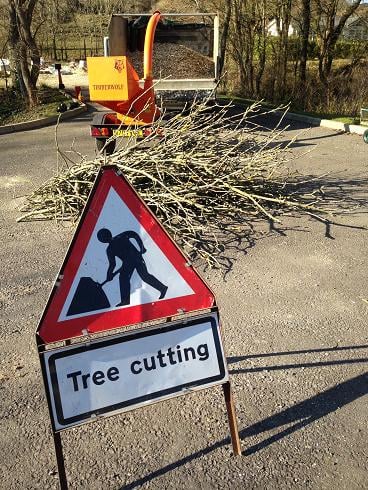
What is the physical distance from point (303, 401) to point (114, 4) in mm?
30264

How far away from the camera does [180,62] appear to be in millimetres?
12758

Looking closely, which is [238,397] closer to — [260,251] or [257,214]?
[260,251]

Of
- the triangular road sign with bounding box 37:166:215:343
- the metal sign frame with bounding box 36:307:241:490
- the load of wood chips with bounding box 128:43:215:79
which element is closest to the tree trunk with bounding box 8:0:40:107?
the load of wood chips with bounding box 128:43:215:79

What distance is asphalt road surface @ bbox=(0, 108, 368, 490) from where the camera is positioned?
2391 millimetres

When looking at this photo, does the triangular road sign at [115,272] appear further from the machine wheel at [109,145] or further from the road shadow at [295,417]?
the machine wheel at [109,145]

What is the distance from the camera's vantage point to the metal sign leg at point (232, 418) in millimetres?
2382

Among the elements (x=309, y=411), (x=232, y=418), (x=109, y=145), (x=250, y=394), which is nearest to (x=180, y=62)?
(x=109, y=145)

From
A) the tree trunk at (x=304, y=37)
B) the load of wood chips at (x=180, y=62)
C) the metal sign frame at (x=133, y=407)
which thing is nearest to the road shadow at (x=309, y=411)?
the metal sign frame at (x=133, y=407)

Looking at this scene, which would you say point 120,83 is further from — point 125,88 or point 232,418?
point 232,418

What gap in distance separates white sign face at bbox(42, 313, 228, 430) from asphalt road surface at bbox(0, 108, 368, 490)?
1.53 feet

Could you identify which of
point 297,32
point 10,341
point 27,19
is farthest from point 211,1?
point 10,341

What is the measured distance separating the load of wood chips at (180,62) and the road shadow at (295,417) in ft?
36.3

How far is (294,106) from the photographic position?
16.2 m

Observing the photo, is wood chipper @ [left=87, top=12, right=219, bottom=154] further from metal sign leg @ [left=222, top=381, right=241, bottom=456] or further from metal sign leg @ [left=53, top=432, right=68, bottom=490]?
metal sign leg @ [left=53, top=432, right=68, bottom=490]
